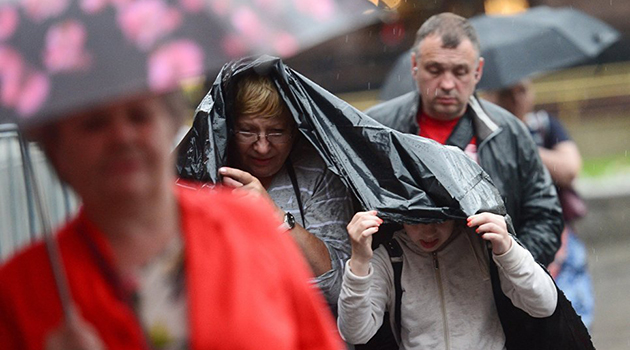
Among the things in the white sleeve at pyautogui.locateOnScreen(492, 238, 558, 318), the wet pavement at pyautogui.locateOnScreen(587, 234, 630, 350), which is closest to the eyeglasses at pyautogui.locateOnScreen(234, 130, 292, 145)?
the white sleeve at pyautogui.locateOnScreen(492, 238, 558, 318)

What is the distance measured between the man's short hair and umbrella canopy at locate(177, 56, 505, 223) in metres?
0.95

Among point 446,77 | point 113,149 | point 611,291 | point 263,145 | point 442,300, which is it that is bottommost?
point 611,291

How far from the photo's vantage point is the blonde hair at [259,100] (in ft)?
12.1

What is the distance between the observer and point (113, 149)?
204cm

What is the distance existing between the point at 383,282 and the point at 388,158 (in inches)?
16.9

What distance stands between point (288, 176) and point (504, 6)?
1045cm

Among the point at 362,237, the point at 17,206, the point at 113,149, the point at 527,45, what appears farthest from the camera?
the point at 527,45

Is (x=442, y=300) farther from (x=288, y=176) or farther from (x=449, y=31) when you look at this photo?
(x=449, y=31)

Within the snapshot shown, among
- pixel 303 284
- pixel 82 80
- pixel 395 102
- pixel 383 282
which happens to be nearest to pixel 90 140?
pixel 82 80

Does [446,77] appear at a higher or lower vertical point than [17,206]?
higher

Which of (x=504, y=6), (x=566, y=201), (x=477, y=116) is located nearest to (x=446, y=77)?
(x=477, y=116)

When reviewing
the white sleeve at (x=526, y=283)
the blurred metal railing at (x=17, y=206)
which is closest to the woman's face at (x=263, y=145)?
the white sleeve at (x=526, y=283)

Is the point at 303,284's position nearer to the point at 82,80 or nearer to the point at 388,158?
the point at 82,80

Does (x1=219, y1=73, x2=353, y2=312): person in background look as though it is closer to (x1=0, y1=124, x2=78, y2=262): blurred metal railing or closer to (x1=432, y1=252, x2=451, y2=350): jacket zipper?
(x1=432, y1=252, x2=451, y2=350): jacket zipper
